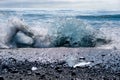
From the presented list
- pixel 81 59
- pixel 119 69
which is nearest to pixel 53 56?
pixel 81 59

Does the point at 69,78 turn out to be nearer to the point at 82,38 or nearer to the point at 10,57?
the point at 10,57

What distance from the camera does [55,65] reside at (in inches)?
237

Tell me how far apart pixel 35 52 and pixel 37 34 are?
280 centimetres

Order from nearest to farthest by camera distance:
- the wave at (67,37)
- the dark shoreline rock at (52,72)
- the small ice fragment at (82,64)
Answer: the dark shoreline rock at (52,72) → the small ice fragment at (82,64) → the wave at (67,37)

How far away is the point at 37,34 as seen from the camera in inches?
404

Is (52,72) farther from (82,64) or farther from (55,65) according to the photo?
(82,64)

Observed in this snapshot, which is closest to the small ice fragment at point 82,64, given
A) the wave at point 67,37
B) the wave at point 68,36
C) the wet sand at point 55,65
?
the wet sand at point 55,65

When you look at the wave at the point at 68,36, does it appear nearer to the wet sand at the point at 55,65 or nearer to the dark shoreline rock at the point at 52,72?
the wet sand at the point at 55,65

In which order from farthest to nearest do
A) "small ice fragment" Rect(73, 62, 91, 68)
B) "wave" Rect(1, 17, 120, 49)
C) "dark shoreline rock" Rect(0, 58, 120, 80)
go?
1. "wave" Rect(1, 17, 120, 49)
2. "small ice fragment" Rect(73, 62, 91, 68)
3. "dark shoreline rock" Rect(0, 58, 120, 80)

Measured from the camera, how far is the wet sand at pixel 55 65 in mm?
5121

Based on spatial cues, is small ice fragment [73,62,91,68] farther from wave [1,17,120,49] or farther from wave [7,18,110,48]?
wave [7,18,110,48]

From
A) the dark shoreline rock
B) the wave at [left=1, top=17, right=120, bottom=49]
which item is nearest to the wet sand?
the dark shoreline rock

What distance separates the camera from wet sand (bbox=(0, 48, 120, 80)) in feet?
16.8

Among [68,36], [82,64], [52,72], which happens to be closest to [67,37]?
[68,36]
